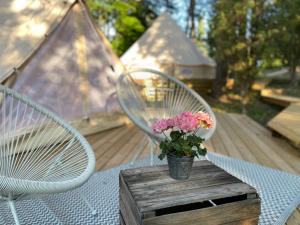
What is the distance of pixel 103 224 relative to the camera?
1.86 meters

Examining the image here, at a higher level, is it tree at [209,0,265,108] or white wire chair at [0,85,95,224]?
tree at [209,0,265,108]

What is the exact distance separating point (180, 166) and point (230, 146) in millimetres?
2292

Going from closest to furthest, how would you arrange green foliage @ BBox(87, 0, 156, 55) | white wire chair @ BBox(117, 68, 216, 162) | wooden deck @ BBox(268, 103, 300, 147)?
white wire chair @ BBox(117, 68, 216, 162), wooden deck @ BBox(268, 103, 300, 147), green foliage @ BBox(87, 0, 156, 55)

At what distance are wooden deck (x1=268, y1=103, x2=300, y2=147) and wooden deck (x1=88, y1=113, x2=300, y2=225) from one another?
19 cm

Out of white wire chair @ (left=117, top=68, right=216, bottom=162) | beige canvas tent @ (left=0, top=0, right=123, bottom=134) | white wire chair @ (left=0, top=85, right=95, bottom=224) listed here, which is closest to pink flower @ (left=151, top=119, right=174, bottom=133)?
white wire chair @ (left=0, top=85, right=95, bottom=224)

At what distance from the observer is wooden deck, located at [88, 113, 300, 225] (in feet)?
10.0

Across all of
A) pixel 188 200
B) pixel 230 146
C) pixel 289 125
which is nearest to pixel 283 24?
pixel 289 125

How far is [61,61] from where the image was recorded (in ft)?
12.0

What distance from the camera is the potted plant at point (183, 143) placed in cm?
147

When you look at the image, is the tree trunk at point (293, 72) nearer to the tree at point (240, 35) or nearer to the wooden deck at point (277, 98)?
the wooden deck at point (277, 98)

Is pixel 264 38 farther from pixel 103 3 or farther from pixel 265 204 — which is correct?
pixel 103 3

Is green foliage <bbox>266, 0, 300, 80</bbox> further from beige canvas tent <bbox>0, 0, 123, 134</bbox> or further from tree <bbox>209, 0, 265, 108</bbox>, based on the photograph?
Result: beige canvas tent <bbox>0, 0, 123, 134</bbox>

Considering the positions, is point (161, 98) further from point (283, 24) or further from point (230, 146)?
point (283, 24)

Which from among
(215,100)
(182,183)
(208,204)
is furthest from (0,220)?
(215,100)
